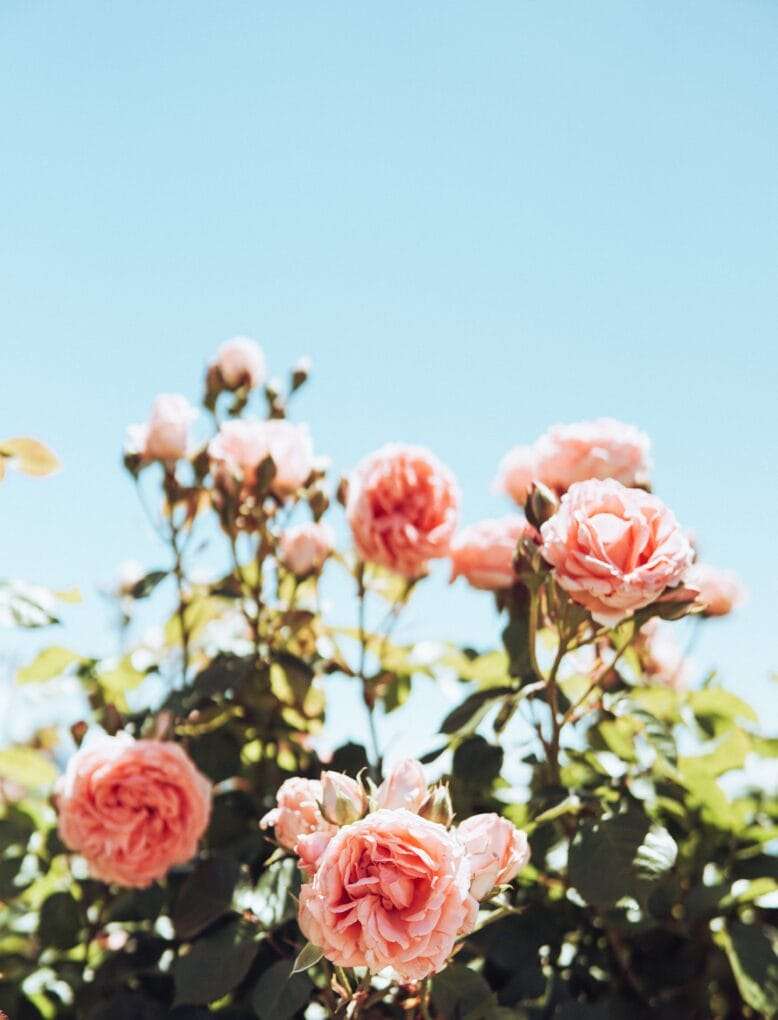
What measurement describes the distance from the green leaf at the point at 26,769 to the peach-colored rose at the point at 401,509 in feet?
1.66

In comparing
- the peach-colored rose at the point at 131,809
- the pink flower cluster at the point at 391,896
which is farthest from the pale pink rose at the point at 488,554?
the pink flower cluster at the point at 391,896

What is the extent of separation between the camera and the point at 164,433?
1.35 m

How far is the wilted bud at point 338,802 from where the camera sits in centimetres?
68

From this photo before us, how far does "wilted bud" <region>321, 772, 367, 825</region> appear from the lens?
2.23ft

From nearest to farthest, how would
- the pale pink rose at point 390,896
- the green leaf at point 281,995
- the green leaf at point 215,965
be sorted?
the pale pink rose at point 390,896 < the green leaf at point 281,995 < the green leaf at point 215,965

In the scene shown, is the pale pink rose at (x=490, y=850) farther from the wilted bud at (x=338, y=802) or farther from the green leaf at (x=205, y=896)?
the green leaf at (x=205, y=896)

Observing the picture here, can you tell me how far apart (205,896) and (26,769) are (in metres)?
0.44

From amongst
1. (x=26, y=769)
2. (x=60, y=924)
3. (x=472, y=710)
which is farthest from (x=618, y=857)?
(x=26, y=769)

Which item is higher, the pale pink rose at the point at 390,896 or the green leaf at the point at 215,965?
the pale pink rose at the point at 390,896

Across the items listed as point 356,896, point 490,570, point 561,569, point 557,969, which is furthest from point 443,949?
point 490,570

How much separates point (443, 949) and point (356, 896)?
0.06 m

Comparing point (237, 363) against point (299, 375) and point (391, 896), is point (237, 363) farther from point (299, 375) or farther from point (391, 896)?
point (391, 896)

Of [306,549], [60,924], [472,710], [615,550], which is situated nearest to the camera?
[615,550]

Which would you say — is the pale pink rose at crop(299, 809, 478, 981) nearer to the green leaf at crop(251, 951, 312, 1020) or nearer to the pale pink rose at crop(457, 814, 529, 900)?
the pale pink rose at crop(457, 814, 529, 900)
